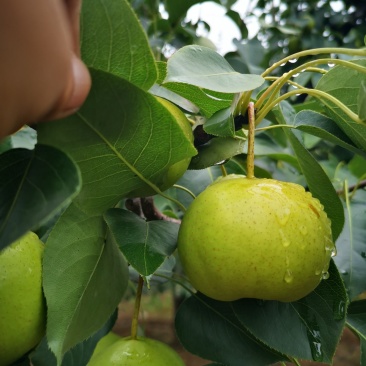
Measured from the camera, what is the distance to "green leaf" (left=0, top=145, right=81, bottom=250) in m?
0.49

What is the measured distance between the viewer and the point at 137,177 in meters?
0.73

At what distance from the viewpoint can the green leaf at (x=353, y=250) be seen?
1.16 metres

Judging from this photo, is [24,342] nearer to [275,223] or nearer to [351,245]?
[275,223]

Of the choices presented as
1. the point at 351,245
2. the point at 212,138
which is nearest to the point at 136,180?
the point at 212,138

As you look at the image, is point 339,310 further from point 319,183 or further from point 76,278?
point 76,278

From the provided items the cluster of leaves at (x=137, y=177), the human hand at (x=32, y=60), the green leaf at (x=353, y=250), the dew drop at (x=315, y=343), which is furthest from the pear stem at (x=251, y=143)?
the green leaf at (x=353, y=250)

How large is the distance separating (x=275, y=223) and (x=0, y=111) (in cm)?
38

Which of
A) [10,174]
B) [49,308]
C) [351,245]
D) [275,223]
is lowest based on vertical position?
[351,245]

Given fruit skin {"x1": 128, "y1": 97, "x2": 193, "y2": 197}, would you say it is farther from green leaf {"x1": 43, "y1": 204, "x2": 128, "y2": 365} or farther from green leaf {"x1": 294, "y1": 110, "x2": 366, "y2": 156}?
green leaf {"x1": 294, "y1": 110, "x2": 366, "y2": 156}

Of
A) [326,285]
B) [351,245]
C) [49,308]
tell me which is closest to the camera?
[49,308]

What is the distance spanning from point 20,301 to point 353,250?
0.76m

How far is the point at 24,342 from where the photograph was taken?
754 millimetres

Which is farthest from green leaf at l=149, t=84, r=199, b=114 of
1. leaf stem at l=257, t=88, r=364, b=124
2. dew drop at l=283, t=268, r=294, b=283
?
dew drop at l=283, t=268, r=294, b=283

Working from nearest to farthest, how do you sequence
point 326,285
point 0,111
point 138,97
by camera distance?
point 0,111 → point 138,97 → point 326,285
